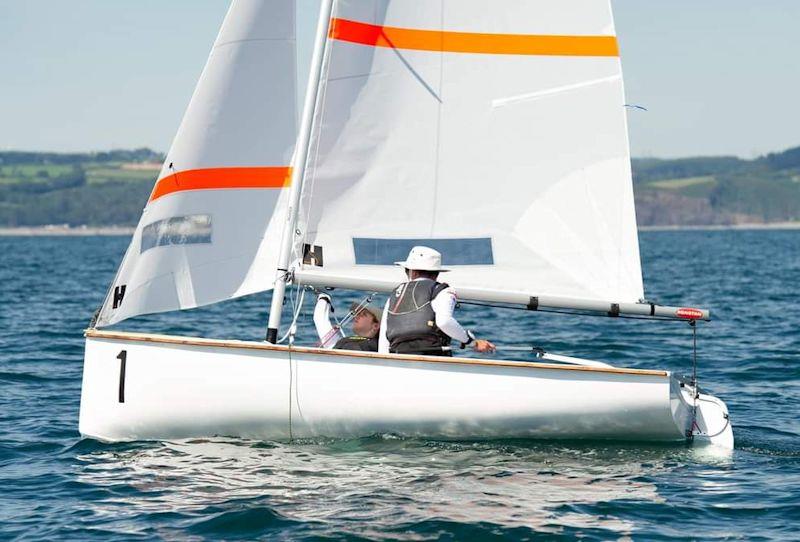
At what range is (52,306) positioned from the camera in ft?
75.0

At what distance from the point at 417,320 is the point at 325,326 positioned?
91 centimetres

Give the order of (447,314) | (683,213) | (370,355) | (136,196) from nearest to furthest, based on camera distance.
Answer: (370,355)
(447,314)
(136,196)
(683,213)

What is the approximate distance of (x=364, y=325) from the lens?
30.3 feet

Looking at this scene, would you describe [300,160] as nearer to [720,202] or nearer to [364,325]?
[364,325]

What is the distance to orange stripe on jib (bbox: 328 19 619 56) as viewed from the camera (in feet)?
29.2

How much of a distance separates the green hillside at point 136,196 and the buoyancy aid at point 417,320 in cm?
14667

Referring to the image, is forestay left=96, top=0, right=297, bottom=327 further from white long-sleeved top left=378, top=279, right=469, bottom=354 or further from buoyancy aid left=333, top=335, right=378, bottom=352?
white long-sleeved top left=378, top=279, right=469, bottom=354

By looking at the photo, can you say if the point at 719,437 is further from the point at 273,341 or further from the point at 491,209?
the point at 273,341

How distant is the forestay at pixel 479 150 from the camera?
351 inches

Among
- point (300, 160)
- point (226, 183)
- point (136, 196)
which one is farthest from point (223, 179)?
point (136, 196)

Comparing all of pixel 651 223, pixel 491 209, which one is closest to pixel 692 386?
pixel 491 209

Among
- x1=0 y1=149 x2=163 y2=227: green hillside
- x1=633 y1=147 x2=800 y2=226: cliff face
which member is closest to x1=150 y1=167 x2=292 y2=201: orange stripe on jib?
x1=0 y1=149 x2=163 y2=227: green hillside

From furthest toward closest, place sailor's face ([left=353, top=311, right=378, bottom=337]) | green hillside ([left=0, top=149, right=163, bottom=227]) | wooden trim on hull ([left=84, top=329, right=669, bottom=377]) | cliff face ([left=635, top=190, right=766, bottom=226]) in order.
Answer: cliff face ([left=635, top=190, right=766, bottom=226]) → green hillside ([left=0, top=149, right=163, bottom=227]) → sailor's face ([left=353, top=311, right=378, bottom=337]) → wooden trim on hull ([left=84, top=329, right=669, bottom=377])

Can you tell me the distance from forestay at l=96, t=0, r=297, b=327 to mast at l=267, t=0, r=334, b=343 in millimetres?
235
